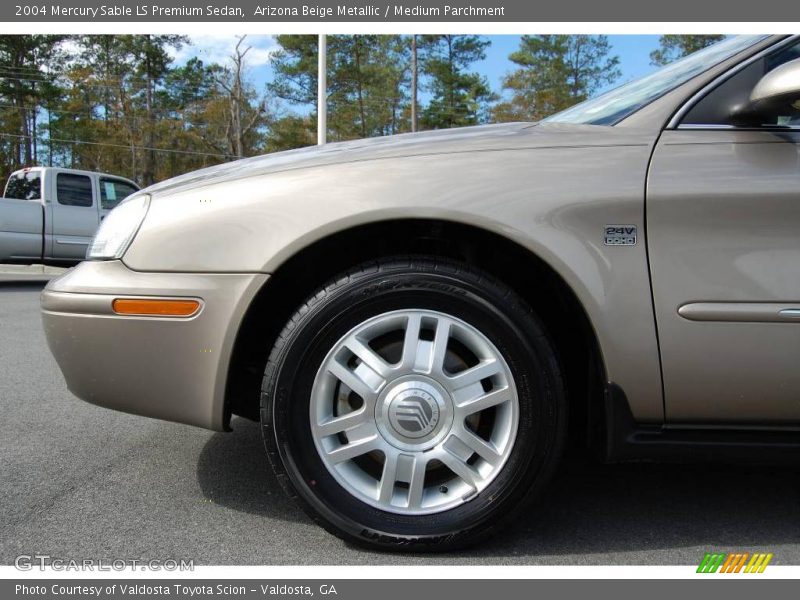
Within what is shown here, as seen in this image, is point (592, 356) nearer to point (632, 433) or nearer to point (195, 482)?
point (632, 433)

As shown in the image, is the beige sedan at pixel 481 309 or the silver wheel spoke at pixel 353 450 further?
the silver wheel spoke at pixel 353 450

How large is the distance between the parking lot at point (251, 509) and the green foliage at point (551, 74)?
106 ft

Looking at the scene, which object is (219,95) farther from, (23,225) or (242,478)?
(242,478)

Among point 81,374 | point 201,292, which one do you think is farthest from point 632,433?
point 81,374

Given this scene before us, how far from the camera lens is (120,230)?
187cm

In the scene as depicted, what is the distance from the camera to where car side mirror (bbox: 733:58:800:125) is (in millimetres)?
1614

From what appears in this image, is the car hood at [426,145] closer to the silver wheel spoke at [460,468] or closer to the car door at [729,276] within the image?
the car door at [729,276]

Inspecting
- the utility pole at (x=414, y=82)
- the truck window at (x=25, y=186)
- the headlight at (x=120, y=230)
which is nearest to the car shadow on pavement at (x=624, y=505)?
the headlight at (x=120, y=230)

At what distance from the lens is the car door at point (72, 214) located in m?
9.35

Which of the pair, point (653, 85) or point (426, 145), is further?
point (653, 85)

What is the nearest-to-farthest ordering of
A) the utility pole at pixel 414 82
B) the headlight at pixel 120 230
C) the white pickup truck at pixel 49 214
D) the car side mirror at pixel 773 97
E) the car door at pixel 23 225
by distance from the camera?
1. the car side mirror at pixel 773 97
2. the headlight at pixel 120 230
3. the car door at pixel 23 225
4. the white pickup truck at pixel 49 214
5. the utility pole at pixel 414 82

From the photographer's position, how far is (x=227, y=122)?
125ft

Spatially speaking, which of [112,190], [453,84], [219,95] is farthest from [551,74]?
[112,190]

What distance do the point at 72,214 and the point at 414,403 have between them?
Answer: 9.33 m
